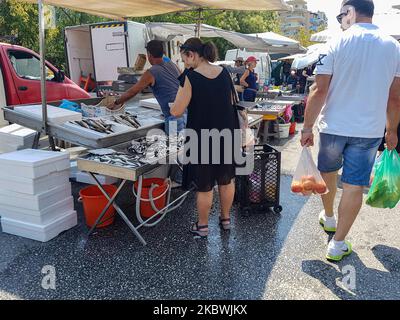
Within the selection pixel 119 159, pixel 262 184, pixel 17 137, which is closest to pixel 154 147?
pixel 119 159

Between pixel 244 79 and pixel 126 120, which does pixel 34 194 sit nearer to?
pixel 126 120

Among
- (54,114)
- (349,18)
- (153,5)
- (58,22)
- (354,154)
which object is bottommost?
(354,154)

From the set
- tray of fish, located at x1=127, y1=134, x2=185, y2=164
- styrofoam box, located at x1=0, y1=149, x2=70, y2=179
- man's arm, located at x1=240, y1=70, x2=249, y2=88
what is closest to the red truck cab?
styrofoam box, located at x1=0, y1=149, x2=70, y2=179

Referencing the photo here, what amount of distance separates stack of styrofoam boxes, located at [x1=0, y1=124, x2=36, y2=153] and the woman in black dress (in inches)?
80.7

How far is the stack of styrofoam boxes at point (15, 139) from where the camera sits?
3967 millimetres

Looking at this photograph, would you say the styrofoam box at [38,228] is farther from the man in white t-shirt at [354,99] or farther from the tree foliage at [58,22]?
the tree foliage at [58,22]

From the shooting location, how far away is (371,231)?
135 inches

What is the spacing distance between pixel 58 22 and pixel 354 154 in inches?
728

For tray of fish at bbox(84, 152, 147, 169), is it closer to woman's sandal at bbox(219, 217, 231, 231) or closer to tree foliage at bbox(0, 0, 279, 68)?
woman's sandal at bbox(219, 217, 231, 231)

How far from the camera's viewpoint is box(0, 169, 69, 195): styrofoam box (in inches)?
118

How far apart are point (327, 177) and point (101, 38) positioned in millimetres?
8374

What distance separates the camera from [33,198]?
3010 mm

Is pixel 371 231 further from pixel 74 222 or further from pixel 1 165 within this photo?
Result: pixel 1 165
